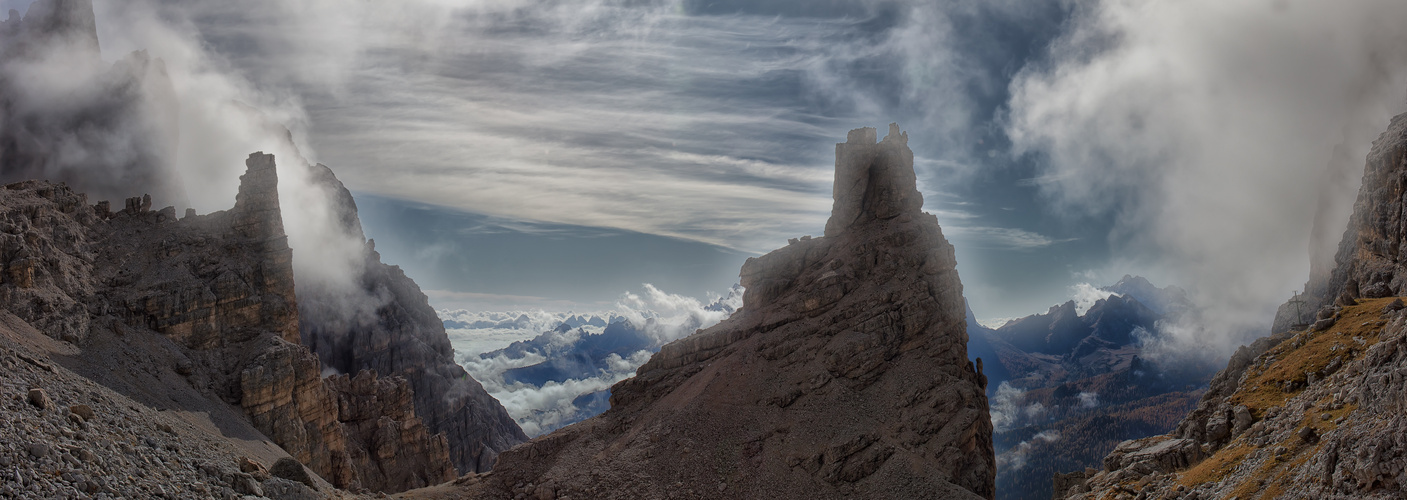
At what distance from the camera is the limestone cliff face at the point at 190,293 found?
238ft

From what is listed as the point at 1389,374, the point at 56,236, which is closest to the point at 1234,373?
the point at 1389,374

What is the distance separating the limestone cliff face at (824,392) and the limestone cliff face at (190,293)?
28.0 m

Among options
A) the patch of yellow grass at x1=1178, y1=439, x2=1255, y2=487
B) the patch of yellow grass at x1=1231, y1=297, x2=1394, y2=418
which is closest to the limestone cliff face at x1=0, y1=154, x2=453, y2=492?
the patch of yellow grass at x1=1178, y1=439, x2=1255, y2=487

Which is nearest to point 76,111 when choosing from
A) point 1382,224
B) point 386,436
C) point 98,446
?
point 386,436

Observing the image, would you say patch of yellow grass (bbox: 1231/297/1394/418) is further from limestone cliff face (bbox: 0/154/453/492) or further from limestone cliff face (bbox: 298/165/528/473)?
limestone cliff face (bbox: 298/165/528/473)

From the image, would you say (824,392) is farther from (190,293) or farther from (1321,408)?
(190,293)

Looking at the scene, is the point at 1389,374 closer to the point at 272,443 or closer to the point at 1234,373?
the point at 1234,373

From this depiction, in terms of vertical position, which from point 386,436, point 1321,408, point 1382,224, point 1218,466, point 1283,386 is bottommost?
point 1218,466

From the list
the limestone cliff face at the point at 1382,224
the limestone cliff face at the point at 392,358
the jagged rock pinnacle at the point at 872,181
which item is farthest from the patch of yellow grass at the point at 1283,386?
the limestone cliff face at the point at 392,358

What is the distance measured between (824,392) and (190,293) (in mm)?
76365

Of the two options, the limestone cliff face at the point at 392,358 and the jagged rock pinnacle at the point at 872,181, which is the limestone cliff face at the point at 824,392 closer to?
the jagged rock pinnacle at the point at 872,181

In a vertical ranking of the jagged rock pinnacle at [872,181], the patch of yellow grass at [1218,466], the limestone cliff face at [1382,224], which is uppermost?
the jagged rock pinnacle at [872,181]

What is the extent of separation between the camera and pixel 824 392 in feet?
284

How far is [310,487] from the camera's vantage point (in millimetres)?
63625
